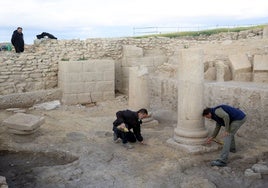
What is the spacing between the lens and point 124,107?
13742mm

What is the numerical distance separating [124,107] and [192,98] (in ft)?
19.7

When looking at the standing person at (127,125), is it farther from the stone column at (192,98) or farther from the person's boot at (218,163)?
the person's boot at (218,163)

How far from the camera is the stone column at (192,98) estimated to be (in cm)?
801

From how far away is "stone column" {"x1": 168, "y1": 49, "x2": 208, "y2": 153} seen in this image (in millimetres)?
8008

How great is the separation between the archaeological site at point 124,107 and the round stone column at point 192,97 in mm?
24

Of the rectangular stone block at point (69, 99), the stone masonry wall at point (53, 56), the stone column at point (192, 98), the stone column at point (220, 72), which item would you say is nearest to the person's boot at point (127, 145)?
the stone column at point (192, 98)

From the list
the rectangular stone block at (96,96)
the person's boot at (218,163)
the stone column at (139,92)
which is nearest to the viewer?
the person's boot at (218,163)

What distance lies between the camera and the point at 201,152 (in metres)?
7.73

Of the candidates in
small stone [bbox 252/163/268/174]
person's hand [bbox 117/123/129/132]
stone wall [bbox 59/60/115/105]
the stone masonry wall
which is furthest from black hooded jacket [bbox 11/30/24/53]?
small stone [bbox 252/163/268/174]

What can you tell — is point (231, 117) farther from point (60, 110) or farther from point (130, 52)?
point (130, 52)

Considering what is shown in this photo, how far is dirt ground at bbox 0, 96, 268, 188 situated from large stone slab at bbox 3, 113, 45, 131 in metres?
0.26

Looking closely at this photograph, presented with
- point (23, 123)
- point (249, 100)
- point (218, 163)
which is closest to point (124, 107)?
point (23, 123)

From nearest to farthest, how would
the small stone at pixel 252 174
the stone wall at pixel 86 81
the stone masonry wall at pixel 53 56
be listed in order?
the small stone at pixel 252 174 → the stone masonry wall at pixel 53 56 → the stone wall at pixel 86 81

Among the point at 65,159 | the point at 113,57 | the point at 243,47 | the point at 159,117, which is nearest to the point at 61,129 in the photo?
the point at 65,159
